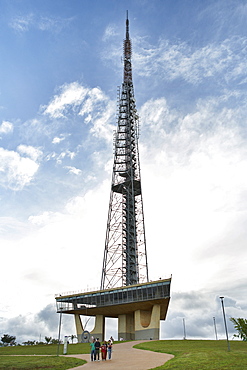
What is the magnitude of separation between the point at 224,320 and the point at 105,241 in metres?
47.4

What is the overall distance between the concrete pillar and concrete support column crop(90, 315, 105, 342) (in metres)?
9.95

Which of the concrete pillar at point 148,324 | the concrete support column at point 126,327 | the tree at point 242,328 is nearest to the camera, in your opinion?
the tree at point 242,328

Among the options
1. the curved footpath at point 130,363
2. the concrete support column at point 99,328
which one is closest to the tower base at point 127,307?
the concrete support column at point 99,328

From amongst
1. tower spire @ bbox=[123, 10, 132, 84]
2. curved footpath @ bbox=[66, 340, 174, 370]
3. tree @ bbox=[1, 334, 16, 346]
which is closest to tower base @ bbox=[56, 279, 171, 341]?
tree @ bbox=[1, 334, 16, 346]

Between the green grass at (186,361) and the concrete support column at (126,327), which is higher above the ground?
the concrete support column at (126,327)

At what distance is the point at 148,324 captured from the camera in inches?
2522

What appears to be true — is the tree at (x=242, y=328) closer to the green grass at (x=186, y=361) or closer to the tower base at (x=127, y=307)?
the green grass at (x=186, y=361)

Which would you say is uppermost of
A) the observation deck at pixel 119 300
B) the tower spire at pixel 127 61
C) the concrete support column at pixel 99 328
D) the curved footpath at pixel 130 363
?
the tower spire at pixel 127 61

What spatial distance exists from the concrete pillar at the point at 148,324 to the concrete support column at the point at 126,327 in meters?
5.56

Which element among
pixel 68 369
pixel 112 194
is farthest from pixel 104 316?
pixel 68 369

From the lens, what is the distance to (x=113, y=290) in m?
63.1

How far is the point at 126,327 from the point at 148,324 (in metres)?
6.36

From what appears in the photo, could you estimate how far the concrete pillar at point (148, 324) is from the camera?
57.9 meters

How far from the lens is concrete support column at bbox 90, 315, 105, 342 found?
2654 inches
